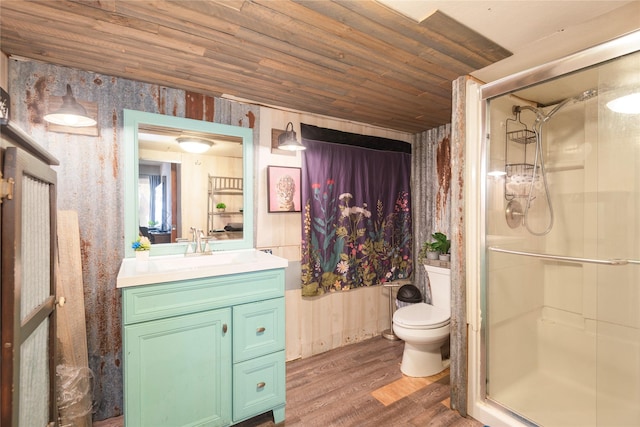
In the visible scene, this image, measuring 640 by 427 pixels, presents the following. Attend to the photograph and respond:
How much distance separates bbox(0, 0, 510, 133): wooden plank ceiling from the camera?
129cm

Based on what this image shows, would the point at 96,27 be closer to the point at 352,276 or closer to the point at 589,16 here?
the point at 589,16

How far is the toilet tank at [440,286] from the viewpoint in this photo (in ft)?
8.46

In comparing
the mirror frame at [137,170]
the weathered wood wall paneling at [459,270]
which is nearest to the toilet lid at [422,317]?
the weathered wood wall paneling at [459,270]

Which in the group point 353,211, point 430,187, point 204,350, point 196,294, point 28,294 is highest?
point 430,187

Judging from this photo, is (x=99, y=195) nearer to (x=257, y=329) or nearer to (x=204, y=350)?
(x=204, y=350)

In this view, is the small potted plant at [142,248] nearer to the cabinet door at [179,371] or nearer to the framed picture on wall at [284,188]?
the cabinet door at [179,371]

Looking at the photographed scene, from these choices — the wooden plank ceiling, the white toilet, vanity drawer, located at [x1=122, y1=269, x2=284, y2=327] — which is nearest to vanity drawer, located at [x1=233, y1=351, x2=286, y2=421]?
vanity drawer, located at [x1=122, y1=269, x2=284, y2=327]

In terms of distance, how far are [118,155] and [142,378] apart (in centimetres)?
133

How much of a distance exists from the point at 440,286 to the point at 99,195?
105 inches

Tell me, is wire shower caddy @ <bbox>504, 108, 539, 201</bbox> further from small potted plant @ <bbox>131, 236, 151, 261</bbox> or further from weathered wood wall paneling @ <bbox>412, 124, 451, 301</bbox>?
small potted plant @ <bbox>131, 236, 151, 261</bbox>

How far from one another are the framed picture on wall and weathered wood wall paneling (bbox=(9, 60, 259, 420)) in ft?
3.32

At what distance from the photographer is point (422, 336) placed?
2.24 m

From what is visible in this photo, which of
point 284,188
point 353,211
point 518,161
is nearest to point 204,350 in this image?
point 284,188

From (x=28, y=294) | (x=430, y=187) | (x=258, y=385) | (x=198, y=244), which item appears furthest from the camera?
(x=430, y=187)
